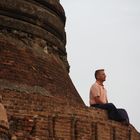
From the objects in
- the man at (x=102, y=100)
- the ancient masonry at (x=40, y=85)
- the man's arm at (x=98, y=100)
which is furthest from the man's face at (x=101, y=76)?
the ancient masonry at (x=40, y=85)

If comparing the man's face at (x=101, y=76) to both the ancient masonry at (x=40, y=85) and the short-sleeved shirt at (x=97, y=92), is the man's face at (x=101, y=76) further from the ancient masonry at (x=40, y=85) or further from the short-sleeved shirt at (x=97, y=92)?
the ancient masonry at (x=40, y=85)

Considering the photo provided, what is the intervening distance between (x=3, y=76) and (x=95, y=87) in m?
1.62

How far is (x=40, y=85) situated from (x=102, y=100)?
1.14 meters

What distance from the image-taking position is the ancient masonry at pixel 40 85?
9.52m

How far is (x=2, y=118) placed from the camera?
7633mm

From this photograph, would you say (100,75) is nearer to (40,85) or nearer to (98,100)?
(98,100)

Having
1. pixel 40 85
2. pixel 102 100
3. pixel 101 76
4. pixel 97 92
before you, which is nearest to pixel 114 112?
pixel 102 100

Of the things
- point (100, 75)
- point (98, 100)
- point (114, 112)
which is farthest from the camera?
point (100, 75)

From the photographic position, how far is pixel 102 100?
439 inches

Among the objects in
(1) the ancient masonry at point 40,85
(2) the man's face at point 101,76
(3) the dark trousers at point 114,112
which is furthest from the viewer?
(2) the man's face at point 101,76

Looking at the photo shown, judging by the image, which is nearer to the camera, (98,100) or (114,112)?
(114,112)

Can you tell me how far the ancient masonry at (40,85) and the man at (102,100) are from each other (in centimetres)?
18

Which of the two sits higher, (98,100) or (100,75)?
(100,75)

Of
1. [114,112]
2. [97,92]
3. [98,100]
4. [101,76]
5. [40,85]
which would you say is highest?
[101,76]
